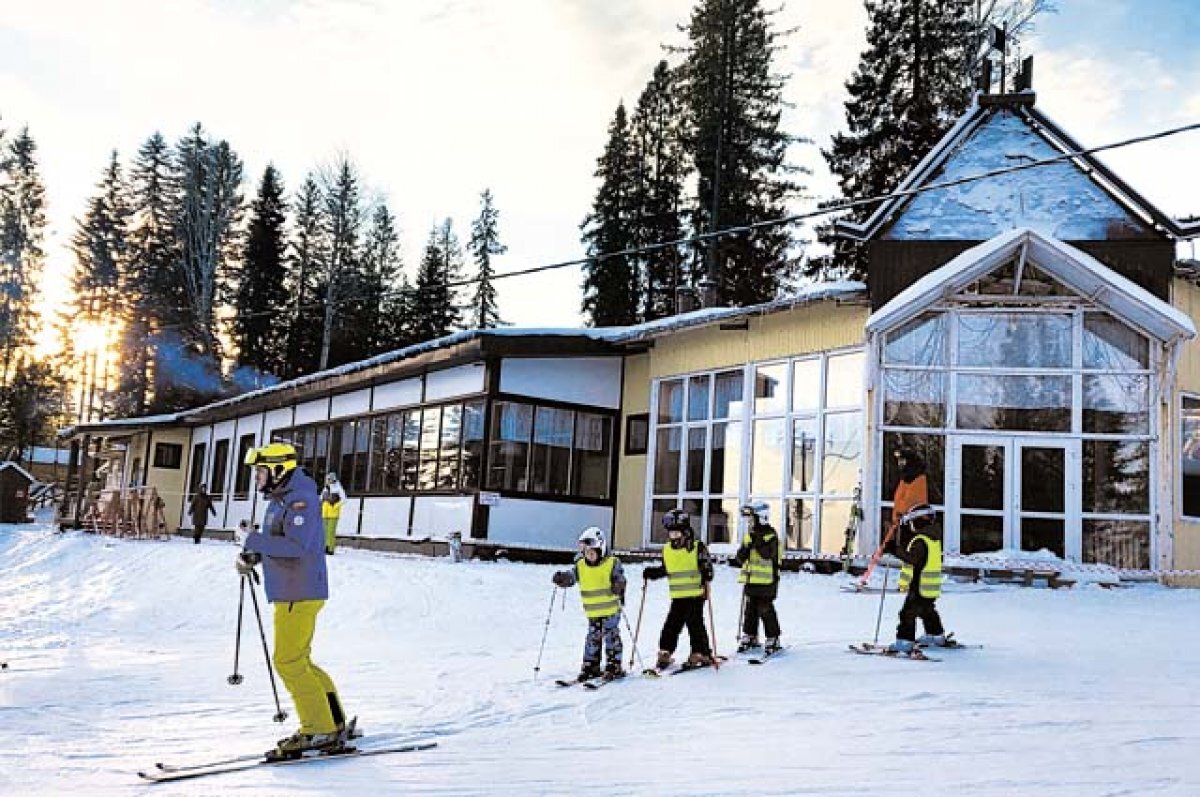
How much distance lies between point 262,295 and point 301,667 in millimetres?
43858

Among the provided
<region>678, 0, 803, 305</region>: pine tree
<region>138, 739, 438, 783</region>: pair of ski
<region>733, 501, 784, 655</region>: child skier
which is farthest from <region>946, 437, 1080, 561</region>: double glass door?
<region>678, 0, 803, 305</region>: pine tree

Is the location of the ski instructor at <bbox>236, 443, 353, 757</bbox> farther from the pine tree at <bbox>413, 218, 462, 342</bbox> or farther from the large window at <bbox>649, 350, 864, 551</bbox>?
the pine tree at <bbox>413, 218, 462, 342</bbox>

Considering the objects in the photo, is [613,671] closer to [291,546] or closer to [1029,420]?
[291,546]

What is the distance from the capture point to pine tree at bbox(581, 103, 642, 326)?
41531 millimetres

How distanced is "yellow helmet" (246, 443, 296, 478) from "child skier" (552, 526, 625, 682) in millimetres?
2953

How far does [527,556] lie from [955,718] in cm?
1353

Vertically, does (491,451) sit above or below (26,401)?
below

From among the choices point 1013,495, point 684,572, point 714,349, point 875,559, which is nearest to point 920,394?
point 1013,495

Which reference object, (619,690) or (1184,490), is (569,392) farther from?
(619,690)

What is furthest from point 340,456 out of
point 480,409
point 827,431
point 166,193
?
point 166,193

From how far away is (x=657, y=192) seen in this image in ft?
138

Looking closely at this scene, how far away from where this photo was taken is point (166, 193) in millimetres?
49344

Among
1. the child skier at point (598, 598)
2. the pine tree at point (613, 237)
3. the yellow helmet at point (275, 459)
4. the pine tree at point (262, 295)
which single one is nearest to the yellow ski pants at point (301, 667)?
the yellow helmet at point (275, 459)

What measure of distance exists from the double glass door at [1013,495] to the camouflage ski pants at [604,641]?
8.81m
